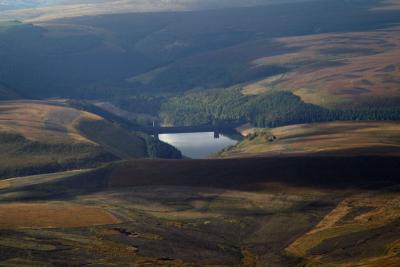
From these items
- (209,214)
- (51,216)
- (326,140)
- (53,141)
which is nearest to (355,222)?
(209,214)

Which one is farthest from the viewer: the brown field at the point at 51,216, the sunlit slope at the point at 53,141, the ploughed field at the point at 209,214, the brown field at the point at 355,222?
the sunlit slope at the point at 53,141

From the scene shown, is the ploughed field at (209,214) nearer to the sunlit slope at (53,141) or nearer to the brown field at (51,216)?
the brown field at (51,216)

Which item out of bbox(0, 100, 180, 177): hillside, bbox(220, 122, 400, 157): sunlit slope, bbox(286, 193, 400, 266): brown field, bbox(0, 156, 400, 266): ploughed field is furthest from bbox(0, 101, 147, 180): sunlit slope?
bbox(286, 193, 400, 266): brown field

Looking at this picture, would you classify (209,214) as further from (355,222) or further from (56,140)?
(56,140)

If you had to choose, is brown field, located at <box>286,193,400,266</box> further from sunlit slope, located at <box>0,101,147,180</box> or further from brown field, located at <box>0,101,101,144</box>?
brown field, located at <box>0,101,101,144</box>

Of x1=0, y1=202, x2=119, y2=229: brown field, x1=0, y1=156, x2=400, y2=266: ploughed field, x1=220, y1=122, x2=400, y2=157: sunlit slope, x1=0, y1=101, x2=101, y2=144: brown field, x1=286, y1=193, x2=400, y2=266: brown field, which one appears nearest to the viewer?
x1=286, y1=193, x2=400, y2=266: brown field

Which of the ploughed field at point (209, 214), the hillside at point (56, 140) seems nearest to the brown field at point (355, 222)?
the ploughed field at point (209, 214)
